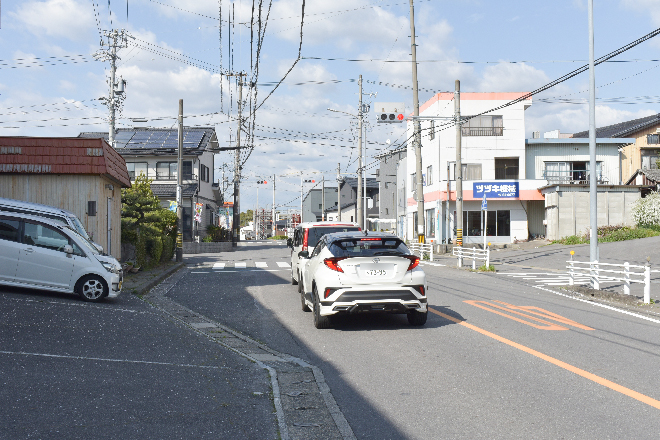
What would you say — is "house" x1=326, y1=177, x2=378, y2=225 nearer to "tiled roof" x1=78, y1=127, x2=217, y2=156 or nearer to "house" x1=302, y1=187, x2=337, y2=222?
"house" x1=302, y1=187, x2=337, y2=222

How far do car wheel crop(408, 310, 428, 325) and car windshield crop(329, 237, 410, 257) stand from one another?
1.00m

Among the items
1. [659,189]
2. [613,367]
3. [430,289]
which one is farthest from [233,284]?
[659,189]

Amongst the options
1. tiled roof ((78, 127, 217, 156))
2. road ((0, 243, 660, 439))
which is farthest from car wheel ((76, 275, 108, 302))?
tiled roof ((78, 127, 217, 156))

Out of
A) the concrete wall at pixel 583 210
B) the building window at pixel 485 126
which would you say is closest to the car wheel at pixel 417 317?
the concrete wall at pixel 583 210

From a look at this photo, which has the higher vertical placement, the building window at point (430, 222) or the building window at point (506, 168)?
the building window at point (506, 168)

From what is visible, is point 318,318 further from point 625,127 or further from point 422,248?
point 625,127

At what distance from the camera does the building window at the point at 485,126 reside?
4391 cm

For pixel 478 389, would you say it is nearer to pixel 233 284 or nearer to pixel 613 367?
pixel 613 367

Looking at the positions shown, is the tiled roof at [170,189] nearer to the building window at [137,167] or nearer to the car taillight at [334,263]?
the building window at [137,167]

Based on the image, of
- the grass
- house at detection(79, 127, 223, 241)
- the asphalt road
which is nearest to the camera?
the asphalt road

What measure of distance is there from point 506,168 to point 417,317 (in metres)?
36.7

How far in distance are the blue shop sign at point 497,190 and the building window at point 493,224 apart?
161 cm

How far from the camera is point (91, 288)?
39.8 feet

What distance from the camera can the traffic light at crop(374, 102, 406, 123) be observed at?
2432 centimetres
